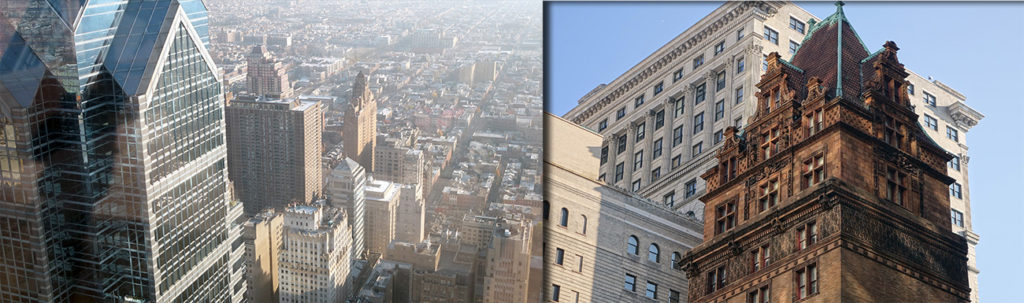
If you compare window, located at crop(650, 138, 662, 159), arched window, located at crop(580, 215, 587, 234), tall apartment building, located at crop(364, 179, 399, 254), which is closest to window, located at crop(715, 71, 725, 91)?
window, located at crop(650, 138, 662, 159)

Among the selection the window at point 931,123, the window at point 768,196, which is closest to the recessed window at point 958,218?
the window at point 931,123

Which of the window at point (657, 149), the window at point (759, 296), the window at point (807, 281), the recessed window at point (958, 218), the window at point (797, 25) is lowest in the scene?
the window at point (759, 296)

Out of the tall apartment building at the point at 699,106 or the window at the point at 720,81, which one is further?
the window at the point at 720,81

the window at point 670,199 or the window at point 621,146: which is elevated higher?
the window at point 621,146

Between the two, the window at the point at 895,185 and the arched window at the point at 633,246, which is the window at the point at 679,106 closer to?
the arched window at the point at 633,246

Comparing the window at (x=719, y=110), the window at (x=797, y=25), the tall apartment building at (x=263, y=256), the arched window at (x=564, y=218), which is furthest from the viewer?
the tall apartment building at (x=263, y=256)

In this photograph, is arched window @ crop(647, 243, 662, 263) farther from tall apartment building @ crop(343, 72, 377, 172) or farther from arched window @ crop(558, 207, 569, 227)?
tall apartment building @ crop(343, 72, 377, 172)

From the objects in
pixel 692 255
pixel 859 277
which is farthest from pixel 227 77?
pixel 859 277

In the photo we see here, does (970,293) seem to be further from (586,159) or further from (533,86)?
(533,86)
